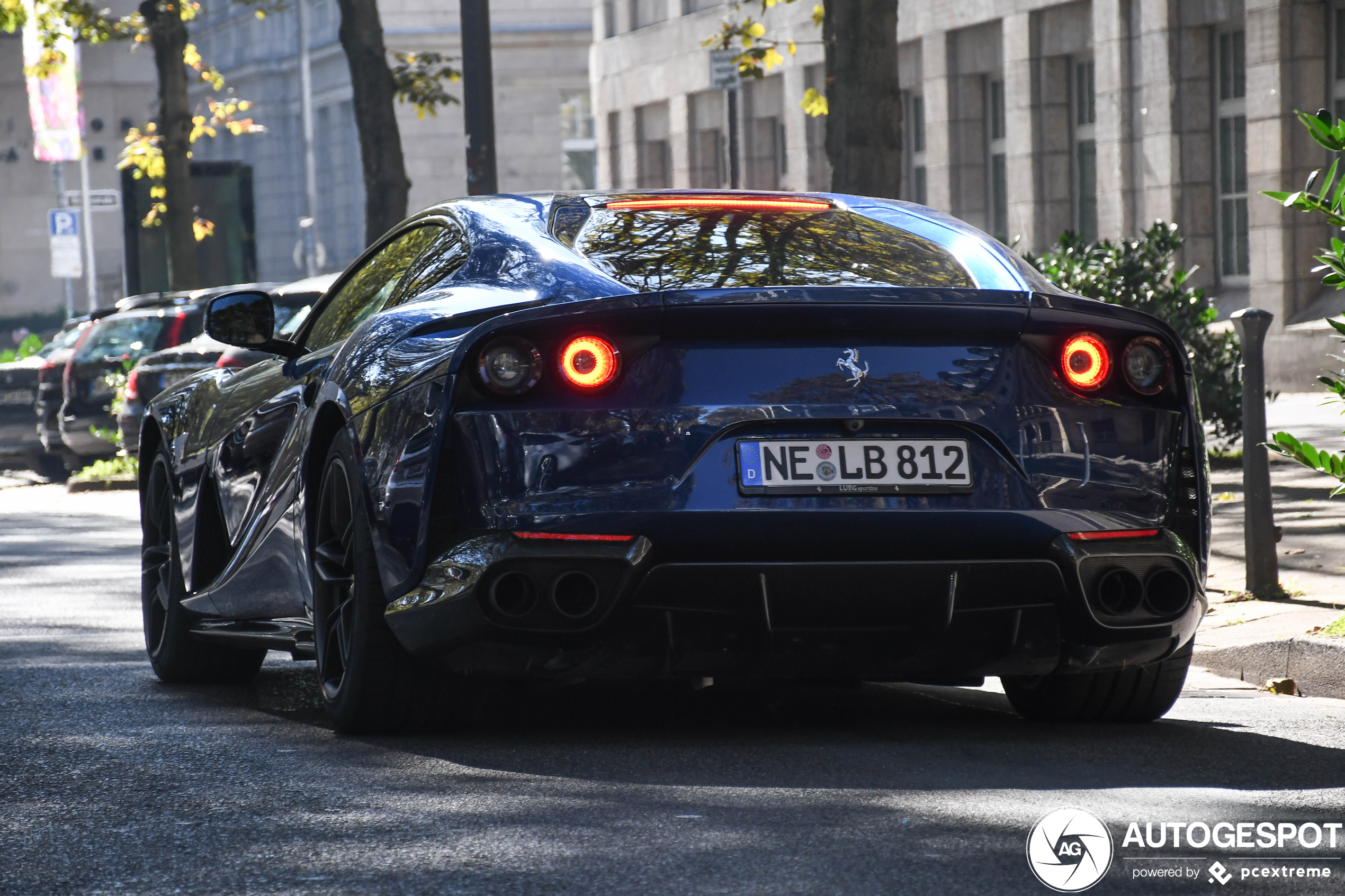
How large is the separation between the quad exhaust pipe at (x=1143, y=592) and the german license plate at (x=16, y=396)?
19.7 m

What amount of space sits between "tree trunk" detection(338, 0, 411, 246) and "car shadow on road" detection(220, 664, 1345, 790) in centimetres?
1409

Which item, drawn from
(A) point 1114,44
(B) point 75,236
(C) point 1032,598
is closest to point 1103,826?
(C) point 1032,598

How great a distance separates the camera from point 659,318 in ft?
15.7

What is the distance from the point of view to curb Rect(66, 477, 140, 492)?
20.0 metres

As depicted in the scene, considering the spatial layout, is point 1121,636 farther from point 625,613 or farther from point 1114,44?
point 1114,44

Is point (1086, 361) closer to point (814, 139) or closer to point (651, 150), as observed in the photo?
point (814, 139)

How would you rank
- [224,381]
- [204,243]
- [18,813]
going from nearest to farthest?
[18,813]
[224,381]
[204,243]

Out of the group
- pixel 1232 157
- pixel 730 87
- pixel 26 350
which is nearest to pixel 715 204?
pixel 730 87

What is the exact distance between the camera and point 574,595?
4.77 meters

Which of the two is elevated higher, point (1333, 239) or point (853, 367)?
point (1333, 239)

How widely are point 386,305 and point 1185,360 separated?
207 centimetres

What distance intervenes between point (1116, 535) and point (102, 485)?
1637cm

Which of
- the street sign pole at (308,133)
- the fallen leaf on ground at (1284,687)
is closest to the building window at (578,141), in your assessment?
the street sign pole at (308,133)

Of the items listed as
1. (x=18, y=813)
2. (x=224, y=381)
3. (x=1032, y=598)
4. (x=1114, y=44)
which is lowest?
(x=18, y=813)
